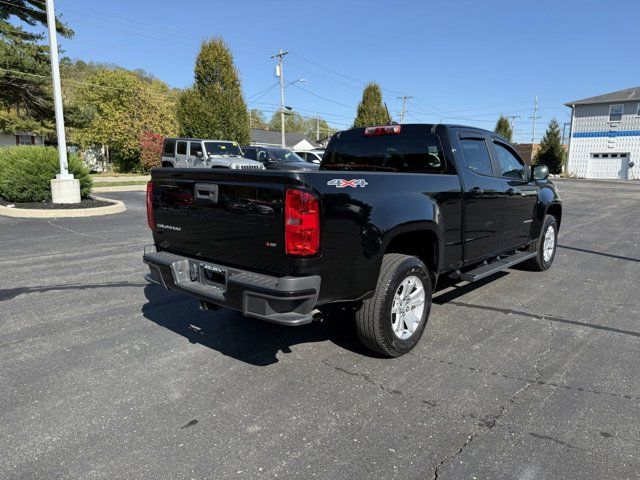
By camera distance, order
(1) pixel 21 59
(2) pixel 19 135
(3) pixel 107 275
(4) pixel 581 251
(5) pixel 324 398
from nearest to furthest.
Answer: (5) pixel 324 398, (3) pixel 107 275, (4) pixel 581 251, (1) pixel 21 59, (2) pixel 19 135

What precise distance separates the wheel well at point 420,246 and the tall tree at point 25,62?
2103cm

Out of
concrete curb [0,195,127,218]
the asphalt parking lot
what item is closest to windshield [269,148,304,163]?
concrete curb [0,195,127,218]

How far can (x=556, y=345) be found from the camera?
4227 mm

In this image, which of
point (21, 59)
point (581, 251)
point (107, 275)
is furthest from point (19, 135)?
point (581, 251)

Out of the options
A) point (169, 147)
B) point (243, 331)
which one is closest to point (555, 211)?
point (243, 331)

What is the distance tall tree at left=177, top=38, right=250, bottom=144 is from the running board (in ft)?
70.2

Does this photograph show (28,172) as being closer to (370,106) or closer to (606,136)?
(370,106)

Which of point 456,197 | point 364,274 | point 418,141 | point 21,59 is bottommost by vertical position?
point 364,274

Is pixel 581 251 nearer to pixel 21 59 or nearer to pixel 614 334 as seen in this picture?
pixel 614 334

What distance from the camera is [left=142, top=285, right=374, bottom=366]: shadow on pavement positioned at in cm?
407

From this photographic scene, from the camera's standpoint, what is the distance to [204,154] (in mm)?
19125

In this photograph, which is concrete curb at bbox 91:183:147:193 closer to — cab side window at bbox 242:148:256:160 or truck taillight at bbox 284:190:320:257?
cab side window at bbox 242:148:256:160

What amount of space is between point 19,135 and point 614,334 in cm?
4312

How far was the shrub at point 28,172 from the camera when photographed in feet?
42.0
